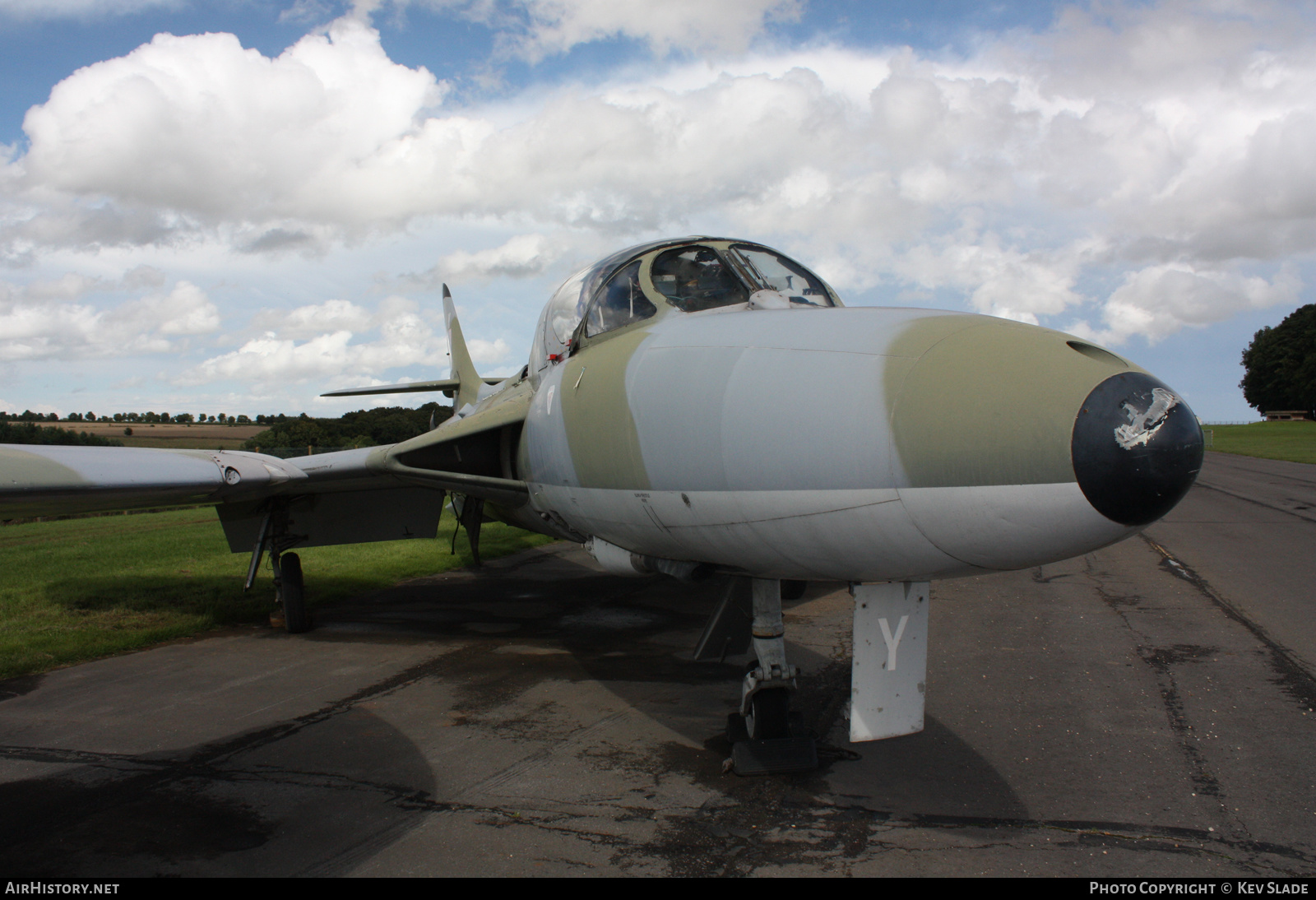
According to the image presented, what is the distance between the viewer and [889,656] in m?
3.54

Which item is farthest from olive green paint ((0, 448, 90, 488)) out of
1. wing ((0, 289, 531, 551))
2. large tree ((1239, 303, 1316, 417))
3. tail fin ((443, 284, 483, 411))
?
large tree ((1239, 303, 1316, 417))

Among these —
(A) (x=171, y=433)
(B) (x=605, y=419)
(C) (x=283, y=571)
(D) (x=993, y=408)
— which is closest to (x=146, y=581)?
(C) (x=283, y=571)

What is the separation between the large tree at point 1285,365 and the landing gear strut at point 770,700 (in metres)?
102

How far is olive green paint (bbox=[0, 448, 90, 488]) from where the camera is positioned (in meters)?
4.30

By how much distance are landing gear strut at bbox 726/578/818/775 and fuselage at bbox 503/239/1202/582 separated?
947 millimetres

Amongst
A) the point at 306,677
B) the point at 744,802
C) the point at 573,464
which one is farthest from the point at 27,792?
the point at 744,802

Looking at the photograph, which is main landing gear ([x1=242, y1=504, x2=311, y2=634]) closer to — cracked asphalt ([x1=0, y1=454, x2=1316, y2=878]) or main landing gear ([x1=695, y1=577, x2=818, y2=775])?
cracked asphalt ([x1=0, y1=454, x2=1316, y2=878])

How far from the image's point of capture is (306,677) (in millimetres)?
6777

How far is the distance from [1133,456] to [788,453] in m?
1.03

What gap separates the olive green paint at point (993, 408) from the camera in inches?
93.3

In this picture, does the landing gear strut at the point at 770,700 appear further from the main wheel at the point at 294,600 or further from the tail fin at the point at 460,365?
the tail fin at the point at 460,365

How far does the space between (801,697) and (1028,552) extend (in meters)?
3.53

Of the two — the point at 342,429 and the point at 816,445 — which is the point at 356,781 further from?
the point at 342,429

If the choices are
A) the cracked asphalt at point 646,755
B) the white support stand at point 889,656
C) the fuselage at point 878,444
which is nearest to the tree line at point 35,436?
the cracked asphalt at point 646,755
